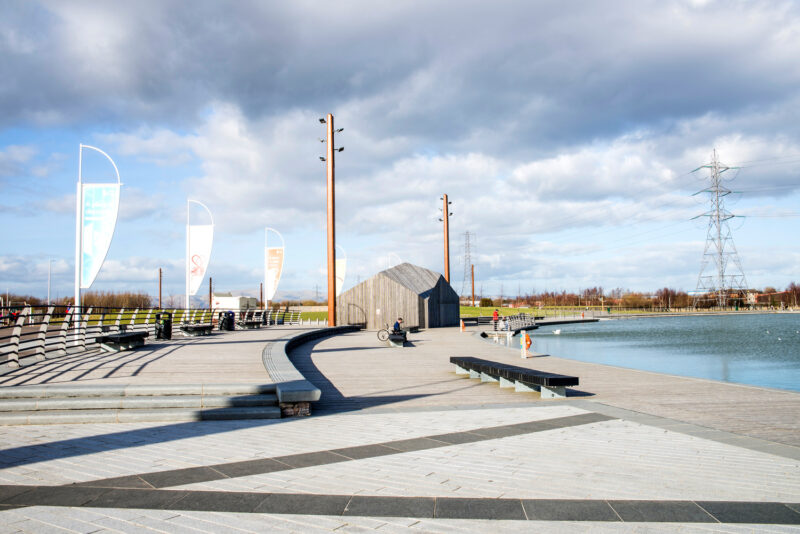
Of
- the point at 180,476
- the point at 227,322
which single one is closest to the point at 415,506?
the point at 180,476

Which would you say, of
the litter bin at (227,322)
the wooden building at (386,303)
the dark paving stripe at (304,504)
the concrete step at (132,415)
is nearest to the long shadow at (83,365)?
the concrete step at (132,415)

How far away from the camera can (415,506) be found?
3859 mm

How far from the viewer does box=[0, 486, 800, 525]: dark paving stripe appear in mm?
3654

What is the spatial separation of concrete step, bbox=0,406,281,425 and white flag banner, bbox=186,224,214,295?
54.6 ft

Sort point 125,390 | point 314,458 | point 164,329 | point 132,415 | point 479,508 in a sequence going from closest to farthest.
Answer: point 479,508 < point 314,458 < point 132,415 < point 125,390 < point 164,329

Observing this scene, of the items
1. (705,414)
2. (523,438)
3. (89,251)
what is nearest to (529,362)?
(705,414)

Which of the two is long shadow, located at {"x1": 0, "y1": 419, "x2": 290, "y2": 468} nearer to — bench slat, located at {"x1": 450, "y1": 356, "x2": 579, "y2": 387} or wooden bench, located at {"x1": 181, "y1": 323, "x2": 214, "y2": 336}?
bench slat, located at {"x1": 450, "y1": 356, "x2": 579, "y2": 387}

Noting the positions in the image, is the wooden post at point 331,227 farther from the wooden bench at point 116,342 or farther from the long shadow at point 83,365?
the long shadow at point 83,365

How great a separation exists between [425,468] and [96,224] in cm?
1348

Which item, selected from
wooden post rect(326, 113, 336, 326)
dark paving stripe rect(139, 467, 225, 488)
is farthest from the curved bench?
wooden post rect(326, 113, 336, 326)

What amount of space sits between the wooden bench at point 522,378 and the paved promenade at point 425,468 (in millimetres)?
316

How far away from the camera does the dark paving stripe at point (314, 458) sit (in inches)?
175

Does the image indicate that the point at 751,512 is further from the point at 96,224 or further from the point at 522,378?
the point at 96,224

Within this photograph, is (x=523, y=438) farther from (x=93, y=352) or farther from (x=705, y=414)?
(x=93, y=352)
